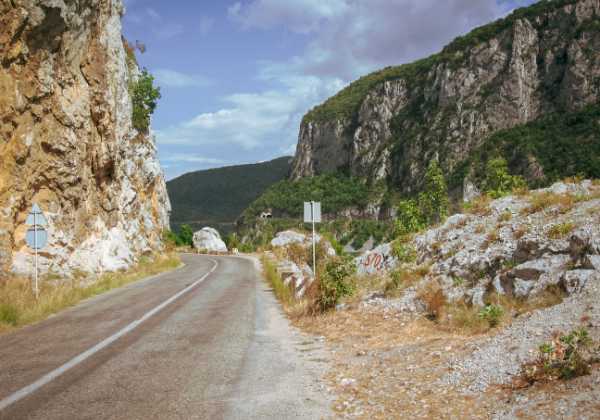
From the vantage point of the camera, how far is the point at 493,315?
682 cm

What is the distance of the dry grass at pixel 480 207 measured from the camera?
13.3m

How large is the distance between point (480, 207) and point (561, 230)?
553 centimetres

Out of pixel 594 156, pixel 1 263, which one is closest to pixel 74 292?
pixel 1 263

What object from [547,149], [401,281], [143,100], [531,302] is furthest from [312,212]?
[547,149]

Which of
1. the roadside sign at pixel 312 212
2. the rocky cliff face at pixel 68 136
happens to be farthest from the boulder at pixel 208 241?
the roadside sign at pixel 312 212

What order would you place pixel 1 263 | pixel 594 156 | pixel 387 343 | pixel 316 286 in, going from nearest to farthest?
pixel 387 343, pixel 316 286, pixel 1 263, pixel 594 156

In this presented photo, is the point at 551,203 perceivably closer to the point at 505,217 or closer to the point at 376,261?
the point at 505,217

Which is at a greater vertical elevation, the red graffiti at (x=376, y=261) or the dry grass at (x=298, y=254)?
the red graffiti at (x=376, y=261)

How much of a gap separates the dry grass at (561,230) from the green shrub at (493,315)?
226 centimetres

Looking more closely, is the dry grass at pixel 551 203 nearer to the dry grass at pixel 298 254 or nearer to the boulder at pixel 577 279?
the boulder at pixel 577 279

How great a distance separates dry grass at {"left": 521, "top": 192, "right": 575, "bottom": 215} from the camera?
33.6 ft

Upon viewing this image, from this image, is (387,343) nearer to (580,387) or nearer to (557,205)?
(580,387)

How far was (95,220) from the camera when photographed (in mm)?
25984

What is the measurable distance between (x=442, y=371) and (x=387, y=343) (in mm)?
1933
